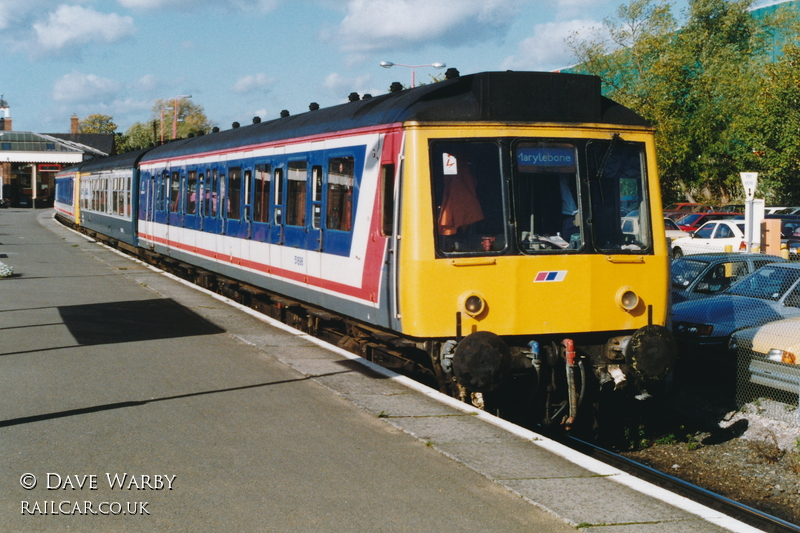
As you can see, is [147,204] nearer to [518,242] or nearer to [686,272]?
[686,272]

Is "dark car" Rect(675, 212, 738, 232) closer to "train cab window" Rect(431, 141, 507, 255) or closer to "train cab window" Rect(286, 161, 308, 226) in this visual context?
"train cab window" Rect(286, 161, 308, 226)

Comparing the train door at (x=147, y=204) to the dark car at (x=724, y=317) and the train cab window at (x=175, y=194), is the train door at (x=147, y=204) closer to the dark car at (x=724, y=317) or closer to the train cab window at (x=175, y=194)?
the train cab window at (x=175, y=194)

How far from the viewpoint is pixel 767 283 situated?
43.8 ft

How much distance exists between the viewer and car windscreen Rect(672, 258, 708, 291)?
15.0 meters

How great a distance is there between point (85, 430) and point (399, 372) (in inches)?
158

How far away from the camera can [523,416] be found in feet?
32.4

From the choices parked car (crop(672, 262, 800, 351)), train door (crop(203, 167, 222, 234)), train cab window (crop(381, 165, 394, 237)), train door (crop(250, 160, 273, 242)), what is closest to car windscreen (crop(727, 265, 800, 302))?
parked car (crop(672, 262, 800, 351))

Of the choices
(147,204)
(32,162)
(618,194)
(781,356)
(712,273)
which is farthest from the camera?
(32,162)

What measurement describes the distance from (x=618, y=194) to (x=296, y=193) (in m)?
4.76

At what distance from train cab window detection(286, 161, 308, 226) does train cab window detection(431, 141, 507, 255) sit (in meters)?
3.66

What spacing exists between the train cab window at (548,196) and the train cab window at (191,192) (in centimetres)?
1109

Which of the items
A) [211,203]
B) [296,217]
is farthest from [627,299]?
[211,203]

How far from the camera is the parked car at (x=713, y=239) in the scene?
28891 millimetres

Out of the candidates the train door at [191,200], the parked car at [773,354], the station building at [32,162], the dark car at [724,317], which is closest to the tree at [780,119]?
the dark car at [724,317]
